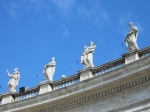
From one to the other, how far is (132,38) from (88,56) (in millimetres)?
2861

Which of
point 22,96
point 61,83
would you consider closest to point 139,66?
point 61,83

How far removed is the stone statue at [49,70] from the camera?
86.4ft

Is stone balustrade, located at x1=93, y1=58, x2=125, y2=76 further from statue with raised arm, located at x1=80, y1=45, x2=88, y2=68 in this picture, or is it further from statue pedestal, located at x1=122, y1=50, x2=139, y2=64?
statue with raised arm, located at x1=80, y1=45, x2=88, y2=68

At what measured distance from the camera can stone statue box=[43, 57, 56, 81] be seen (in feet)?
86.4

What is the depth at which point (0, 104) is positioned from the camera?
86.0 ft

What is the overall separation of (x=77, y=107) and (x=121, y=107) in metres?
2.66

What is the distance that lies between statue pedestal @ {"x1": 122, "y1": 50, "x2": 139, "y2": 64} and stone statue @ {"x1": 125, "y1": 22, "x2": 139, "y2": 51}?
0.43 m

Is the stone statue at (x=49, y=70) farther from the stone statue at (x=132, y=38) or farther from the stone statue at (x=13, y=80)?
the stone statue at (x=132, y=38)

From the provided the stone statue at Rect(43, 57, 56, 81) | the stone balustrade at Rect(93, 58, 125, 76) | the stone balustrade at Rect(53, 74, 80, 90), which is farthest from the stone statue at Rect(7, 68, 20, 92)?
the stone balustrade at Rect(93, 58, 125, 76)

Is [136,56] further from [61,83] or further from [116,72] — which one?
[61,83]

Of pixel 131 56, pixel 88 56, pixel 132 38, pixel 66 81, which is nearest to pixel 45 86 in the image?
pixel 66 81

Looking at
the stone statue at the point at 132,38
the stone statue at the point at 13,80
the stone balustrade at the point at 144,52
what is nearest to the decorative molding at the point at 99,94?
the stone balustrade at the point at 144,52

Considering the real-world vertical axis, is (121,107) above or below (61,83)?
below

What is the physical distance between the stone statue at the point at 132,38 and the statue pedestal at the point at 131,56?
0.43m
